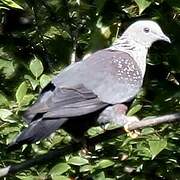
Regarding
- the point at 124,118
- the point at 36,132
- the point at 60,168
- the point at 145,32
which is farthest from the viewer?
the point at 145,32

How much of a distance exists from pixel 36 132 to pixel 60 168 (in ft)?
0.68

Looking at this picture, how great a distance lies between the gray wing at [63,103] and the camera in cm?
247

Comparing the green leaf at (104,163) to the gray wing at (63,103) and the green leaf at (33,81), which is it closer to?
the gray wing at (63,103)

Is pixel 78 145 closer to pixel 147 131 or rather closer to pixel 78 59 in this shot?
pixel 147 131

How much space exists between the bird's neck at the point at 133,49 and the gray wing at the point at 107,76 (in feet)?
0.07

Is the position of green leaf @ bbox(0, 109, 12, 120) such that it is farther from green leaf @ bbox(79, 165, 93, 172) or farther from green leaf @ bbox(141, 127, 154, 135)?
green leaf @ bbox(141, 127, 154, 135)

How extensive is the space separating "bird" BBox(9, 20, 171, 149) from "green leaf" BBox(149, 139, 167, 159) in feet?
0.96

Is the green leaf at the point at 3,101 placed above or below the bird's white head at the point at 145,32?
below

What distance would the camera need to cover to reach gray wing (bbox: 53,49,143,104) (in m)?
2.74

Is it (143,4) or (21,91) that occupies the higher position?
(143,4)

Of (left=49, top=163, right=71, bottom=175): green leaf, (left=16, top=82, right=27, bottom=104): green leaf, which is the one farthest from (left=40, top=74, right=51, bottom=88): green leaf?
(left=49, top=163, right=71, bottom=175): green leaf

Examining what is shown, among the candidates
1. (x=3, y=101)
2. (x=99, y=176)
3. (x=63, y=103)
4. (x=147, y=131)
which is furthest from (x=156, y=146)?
(x=3, y=101)

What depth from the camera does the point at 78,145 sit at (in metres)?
2.67

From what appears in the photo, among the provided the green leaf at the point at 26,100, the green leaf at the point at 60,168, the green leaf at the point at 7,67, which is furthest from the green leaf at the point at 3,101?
the green leaf at the point at 60,168
